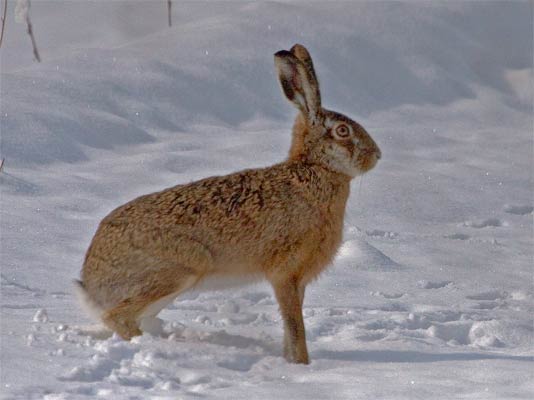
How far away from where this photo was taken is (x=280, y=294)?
16.3ft

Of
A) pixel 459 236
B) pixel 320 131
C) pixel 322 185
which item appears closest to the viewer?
pixel 322 185

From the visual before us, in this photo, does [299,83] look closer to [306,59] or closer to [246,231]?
[306,59]

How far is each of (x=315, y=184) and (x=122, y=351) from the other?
52.4 inches

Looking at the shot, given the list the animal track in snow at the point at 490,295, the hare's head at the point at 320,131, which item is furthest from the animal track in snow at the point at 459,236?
the hare's head at the point at 320,131

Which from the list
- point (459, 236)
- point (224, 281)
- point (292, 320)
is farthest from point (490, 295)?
point (224, 281)

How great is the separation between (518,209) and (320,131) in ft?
10.5

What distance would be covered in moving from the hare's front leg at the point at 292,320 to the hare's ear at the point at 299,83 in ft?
2.66

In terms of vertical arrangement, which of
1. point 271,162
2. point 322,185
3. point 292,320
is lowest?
point 292,320

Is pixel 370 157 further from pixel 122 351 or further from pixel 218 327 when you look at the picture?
pixel 122 351

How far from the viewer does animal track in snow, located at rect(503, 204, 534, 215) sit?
801 cm

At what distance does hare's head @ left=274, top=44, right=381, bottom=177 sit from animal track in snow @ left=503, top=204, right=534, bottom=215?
297 centimetres

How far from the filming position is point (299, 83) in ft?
17.2

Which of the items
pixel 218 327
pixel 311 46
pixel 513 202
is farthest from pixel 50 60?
pixel 218 327

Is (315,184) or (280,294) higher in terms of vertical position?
(315,184)
